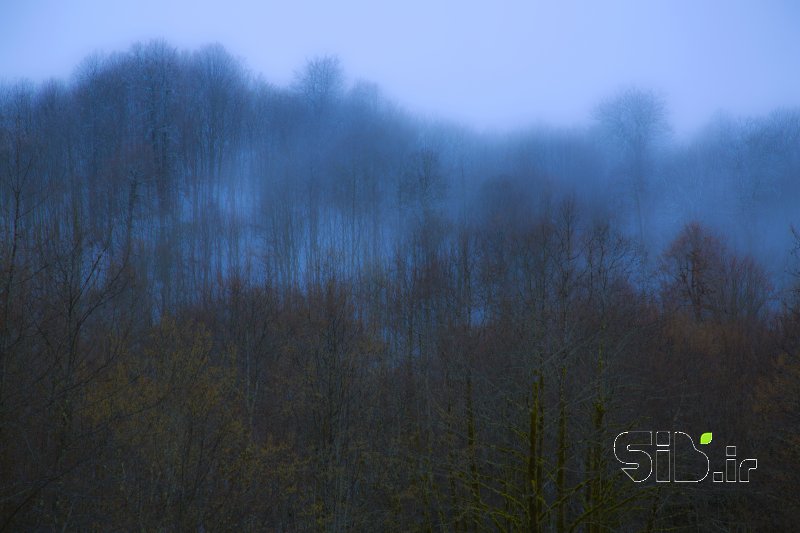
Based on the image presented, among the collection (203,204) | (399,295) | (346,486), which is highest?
(203,204)

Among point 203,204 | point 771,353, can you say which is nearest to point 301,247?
point 203,204

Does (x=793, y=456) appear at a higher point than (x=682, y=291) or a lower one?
lower

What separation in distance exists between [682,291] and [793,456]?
54.0 ft

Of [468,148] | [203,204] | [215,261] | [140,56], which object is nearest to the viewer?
[215,261]

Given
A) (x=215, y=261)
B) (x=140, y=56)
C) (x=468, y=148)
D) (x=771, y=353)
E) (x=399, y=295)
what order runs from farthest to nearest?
1. (x=468, y=148)
2. (x=140, y=56)
3. (x=215, y=261)
4. (x=399, y=295)
5. (x=771, y=353)

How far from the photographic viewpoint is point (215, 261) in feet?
116

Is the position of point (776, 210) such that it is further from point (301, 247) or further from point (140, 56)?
point (140, 56)

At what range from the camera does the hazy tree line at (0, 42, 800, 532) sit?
9.94 metres

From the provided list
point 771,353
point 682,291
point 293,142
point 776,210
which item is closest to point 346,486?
point 771,353

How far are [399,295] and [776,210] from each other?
27279mm

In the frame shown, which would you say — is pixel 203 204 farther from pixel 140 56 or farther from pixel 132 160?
pixel 140 56

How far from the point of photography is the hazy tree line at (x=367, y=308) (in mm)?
9938

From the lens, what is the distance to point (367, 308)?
29.4 metres

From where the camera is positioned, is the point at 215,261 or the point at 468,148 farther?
the point at 468,148
